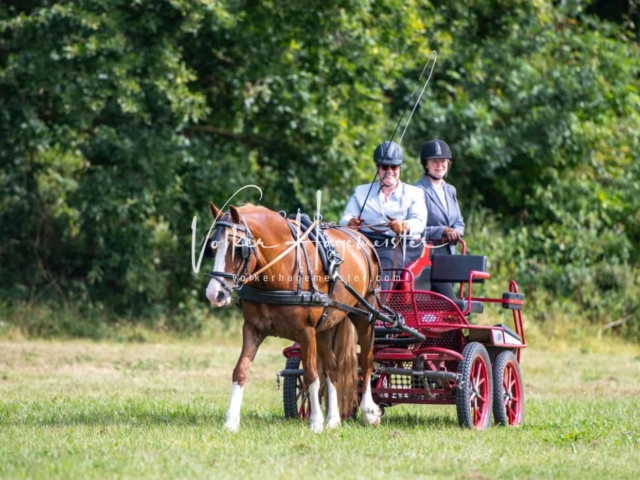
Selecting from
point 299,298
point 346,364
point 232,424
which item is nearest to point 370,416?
point 346,364

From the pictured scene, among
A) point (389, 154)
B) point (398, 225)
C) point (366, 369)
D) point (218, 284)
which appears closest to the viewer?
point (218, 284)

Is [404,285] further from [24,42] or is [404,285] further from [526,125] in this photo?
[526,125]

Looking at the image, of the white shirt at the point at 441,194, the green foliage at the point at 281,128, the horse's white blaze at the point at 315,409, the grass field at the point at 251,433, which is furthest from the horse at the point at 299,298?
the green foliage at the point at 281,128

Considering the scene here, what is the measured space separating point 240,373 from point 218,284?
0.84 m

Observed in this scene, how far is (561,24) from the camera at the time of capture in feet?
73.5

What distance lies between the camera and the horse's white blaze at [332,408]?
852cm

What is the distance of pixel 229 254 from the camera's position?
7.64 m

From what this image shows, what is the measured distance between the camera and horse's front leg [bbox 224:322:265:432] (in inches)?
315

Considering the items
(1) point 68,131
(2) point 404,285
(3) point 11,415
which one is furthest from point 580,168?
(3) point 11,415

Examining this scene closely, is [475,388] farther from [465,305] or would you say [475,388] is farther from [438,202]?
[438,202]

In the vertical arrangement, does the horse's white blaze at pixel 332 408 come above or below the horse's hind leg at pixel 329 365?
below

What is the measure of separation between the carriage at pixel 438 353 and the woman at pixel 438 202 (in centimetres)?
26

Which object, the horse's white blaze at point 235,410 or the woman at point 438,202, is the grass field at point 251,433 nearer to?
the horse's white blaze at point 235,410

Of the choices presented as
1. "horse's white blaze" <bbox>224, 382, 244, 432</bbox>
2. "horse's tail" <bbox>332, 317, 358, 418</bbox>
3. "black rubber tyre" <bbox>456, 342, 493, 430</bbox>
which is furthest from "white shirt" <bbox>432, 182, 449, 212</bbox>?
"horse's white blaze" <bbox>224, 382, 244, 432</bbox>
